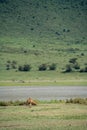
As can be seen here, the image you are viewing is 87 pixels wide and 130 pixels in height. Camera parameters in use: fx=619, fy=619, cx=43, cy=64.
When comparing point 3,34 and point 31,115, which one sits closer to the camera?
point 31,115

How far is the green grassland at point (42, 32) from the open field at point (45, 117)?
60121 mm

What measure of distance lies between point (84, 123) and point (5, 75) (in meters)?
57.4

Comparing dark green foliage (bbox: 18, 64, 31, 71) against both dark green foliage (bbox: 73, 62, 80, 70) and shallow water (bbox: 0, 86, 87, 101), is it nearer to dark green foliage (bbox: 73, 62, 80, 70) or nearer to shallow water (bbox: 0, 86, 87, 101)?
dark green foliage (bbox: 73, 62, 80, 70)

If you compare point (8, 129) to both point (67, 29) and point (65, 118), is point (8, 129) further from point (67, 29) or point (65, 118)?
point (67, 29)

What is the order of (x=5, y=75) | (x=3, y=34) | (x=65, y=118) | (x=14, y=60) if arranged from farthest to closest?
(x=3, y=34) → (x=14, y=60) → (x=5, y=75) → (x=65, y=118)

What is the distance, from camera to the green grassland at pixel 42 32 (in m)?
104

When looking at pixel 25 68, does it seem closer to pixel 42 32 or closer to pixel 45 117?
pixel 42 32

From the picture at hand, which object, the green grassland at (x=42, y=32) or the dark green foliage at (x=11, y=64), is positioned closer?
the dark green foliage at (x=11, y=64)

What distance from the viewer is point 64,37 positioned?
4670 inches

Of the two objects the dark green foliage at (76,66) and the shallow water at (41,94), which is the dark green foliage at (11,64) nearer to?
the dark green foliage at (76,66)

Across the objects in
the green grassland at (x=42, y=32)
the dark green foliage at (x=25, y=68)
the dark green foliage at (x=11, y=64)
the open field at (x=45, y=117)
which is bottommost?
the open field at (x=45, y=117)

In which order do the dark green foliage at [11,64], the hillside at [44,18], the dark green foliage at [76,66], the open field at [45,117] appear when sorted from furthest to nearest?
the hillside at [44,18] → the dark green foliage at [76,66] → the dark green foliage at [11,64] → the open field at [45,117]

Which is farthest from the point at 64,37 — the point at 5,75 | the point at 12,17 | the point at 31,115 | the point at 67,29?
the point at 31,115

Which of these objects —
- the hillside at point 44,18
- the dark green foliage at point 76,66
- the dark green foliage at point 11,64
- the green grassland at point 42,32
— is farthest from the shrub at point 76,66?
the hillside at point 44,18
